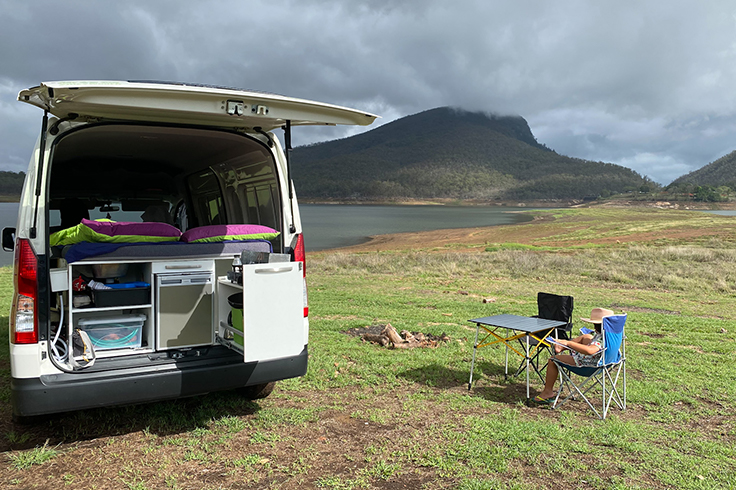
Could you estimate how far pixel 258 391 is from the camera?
4523 millimetres

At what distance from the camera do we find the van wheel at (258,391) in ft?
14.8

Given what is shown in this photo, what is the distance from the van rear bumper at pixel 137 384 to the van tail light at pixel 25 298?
0.27 metres

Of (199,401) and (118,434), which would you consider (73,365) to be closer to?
(118,434)

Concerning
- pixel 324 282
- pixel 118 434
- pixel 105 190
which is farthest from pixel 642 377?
pixel 324 282

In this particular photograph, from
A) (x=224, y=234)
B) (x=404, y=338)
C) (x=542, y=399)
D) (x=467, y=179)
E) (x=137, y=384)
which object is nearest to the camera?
(x=137, y=384)

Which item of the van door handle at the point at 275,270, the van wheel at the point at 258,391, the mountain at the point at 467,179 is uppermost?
the mountain at the point at 467,179

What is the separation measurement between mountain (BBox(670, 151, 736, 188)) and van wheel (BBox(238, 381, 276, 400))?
14595 cm

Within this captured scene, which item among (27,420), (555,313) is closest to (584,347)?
(555,313)

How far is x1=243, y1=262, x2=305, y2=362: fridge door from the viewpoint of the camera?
355 centimetres

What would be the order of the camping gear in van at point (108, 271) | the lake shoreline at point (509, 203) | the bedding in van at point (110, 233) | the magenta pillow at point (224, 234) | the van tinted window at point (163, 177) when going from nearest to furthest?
1. the bedding in van at point (110, 233)
2. the camping gear in van at point (108, 271)
3. the magenta pillow at point (224, 234)
4. the van tinted window at point (163, 177)
5. the lake shoreline at point (509, 203)

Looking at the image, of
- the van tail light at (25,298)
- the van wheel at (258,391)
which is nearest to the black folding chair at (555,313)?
the van wheel at (258,391)

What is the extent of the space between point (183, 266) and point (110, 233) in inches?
21.8

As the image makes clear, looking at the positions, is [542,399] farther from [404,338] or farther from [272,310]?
[272,310]

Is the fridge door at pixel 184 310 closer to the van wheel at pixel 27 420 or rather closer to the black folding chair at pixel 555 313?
the van wheel at pixel 27 420
